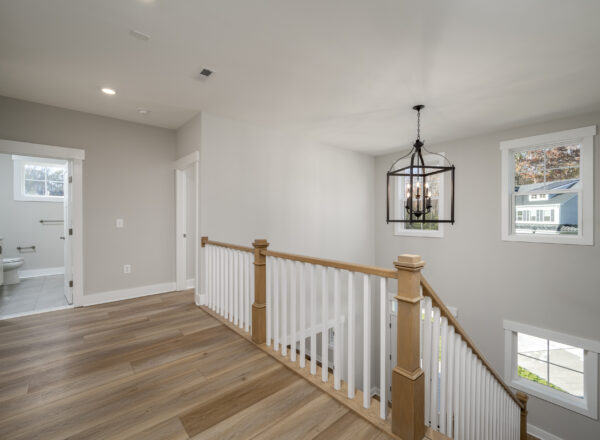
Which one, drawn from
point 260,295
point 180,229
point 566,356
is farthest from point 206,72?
point 566,356

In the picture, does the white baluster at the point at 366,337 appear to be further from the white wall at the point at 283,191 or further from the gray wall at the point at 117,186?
the gray wall at the point at 117,186

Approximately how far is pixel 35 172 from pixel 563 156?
903cm

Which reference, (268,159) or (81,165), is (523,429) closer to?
(268,159)

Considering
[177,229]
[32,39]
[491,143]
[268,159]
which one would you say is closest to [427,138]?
[491,143]

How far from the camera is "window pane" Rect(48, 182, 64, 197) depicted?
5598mm

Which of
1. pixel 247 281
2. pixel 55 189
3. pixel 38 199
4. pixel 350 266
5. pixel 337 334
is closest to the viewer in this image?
pixel 350 266

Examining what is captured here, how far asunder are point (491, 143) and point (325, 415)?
4.51 meters

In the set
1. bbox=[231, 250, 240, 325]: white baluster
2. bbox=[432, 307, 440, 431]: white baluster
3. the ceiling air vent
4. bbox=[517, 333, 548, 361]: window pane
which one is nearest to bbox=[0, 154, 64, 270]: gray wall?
bbox=[231, 250, 240, 325]: white baluster

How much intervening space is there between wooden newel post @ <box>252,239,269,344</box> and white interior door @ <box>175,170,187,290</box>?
2293 mm

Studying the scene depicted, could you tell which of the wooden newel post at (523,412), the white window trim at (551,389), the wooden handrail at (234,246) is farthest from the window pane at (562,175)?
the wooden handrail at (234,246)

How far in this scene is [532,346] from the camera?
391 centimetres

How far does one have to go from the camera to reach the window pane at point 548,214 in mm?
3627

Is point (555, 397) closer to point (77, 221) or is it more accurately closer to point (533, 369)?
point (533, 369)

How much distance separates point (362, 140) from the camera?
4.66 m
